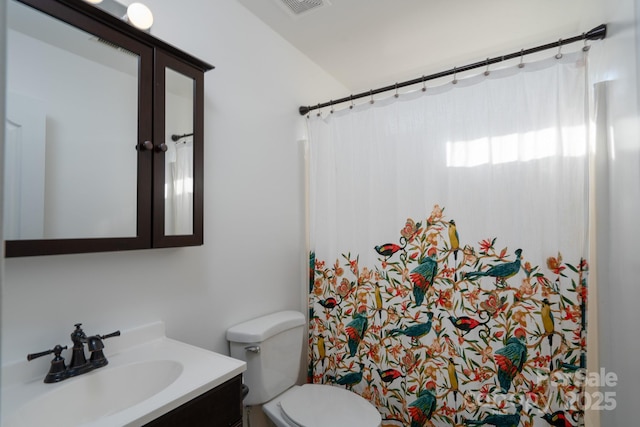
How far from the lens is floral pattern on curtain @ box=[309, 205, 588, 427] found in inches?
52.9

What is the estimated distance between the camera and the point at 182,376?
99cm

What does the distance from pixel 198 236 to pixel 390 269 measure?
1.01 metres

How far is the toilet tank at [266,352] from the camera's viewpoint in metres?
1.50

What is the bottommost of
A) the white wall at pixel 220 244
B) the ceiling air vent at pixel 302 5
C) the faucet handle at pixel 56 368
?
the faucet handle at pixel 56 368

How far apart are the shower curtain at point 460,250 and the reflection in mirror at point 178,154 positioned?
0.87 meters

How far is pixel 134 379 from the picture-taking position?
1.07 metres

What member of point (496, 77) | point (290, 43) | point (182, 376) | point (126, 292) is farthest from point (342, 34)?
point (182, 376)

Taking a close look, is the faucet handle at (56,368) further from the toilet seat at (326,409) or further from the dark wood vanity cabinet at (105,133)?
the toilet seat at (326,409)

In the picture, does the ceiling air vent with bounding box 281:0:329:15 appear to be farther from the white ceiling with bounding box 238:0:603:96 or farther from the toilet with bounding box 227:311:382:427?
the toilet with bounding box 227:311:382:427

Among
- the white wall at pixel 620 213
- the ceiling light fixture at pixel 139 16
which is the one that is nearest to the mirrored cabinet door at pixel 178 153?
the ceiling light fixture at pixel 139 16

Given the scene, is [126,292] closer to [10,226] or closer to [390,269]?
[10,226]

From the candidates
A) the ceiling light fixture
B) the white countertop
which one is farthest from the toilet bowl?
the ceiling light fixture

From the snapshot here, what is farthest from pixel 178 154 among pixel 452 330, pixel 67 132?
pixel 452 330

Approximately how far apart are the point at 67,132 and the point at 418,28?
6.15ft
